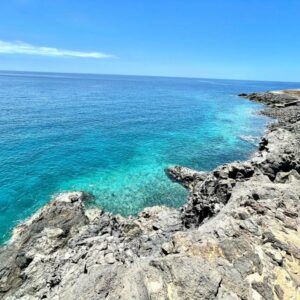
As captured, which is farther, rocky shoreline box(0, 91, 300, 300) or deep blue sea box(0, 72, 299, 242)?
deep blue sea box(0, 72, 299, 242)

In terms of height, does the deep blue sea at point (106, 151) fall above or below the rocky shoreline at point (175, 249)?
below

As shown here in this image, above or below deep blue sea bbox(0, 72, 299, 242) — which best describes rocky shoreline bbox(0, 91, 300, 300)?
above

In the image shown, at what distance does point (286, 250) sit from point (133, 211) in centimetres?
1751

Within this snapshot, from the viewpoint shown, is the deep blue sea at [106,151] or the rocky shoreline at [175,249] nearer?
the rocky shoreline at [175,249]

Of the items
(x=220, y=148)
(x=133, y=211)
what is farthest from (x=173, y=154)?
(x=133, y=211)

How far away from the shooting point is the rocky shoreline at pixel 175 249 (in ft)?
40.3

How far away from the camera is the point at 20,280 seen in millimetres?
19094

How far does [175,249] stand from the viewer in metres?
14.5

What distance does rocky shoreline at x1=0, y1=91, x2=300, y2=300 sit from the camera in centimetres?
1228

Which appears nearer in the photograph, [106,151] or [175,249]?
[175,249]

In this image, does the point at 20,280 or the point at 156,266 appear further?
the point at 20,280

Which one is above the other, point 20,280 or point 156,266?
point 156,266

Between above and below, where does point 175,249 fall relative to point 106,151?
above

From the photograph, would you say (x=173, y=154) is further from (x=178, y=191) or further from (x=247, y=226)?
(x=247, y=226)
